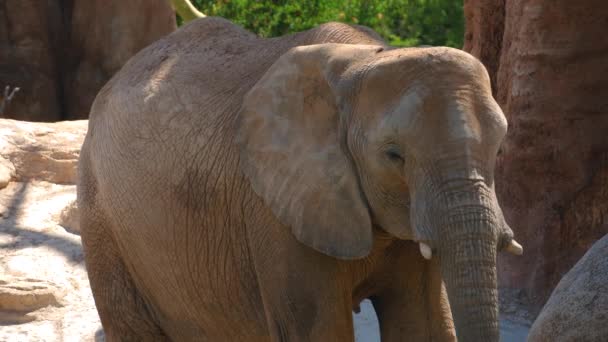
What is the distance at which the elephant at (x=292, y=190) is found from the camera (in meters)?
3.32

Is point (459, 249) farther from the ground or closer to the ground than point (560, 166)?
farther from the ground

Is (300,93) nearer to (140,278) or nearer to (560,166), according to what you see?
(140,278)

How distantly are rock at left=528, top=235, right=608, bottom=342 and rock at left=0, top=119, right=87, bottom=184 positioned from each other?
4.21m

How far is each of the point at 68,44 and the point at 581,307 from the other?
992 centimetres

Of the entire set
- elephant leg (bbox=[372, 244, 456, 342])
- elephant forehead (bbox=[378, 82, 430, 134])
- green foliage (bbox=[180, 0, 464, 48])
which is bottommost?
green foliage (bbox=[180, 0, 464, 48])

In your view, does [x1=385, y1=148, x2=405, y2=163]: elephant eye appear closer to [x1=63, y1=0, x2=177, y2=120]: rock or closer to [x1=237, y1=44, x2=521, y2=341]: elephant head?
[x1=237, y1=44, x2=521, y2=341]: elephant head

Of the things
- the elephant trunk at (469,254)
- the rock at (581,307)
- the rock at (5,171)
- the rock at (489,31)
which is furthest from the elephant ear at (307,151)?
the rock at (489,31)

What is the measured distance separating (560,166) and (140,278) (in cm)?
281

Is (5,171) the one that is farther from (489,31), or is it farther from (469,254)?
(469,254)

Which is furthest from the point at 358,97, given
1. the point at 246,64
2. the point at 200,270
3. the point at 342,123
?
the point at 200,270

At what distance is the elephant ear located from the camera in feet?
12.0

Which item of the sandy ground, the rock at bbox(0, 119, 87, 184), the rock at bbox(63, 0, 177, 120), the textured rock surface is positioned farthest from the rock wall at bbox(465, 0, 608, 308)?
the rock at bbox(63, 0, 177, 120)

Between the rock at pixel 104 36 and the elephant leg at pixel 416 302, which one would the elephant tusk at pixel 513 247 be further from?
the rock at pixel 104 36

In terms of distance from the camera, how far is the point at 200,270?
4484mm
